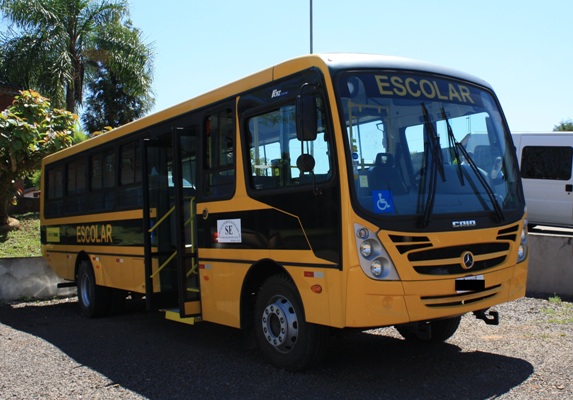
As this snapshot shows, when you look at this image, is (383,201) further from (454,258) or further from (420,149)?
(454,258)

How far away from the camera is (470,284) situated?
19.0 feet

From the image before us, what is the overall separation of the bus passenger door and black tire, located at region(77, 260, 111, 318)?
230cm

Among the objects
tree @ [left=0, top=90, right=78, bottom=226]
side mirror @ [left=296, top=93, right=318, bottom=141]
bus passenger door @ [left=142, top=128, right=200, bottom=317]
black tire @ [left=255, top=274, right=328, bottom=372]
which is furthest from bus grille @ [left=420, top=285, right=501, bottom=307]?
tree @ [left=0, top=90, right=78, bottom=226]

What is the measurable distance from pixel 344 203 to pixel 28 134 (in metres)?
11.9

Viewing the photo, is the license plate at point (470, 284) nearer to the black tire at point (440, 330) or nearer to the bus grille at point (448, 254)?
the bus grille at point (448, 254)

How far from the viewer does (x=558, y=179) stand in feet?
48.4

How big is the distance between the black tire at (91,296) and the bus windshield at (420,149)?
6382 millimetres

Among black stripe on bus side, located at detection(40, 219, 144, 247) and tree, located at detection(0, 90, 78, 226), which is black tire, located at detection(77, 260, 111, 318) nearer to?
black stripe on bus side, located at detection(40, 219, 144, 247)

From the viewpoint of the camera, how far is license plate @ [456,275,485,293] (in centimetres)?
Answer: 572

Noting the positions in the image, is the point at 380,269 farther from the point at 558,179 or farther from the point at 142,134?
the point at 558,179

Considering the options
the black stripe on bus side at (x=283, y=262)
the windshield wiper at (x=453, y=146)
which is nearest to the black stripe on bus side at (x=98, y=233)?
the black stripe on bus side at (x=283, y=262)

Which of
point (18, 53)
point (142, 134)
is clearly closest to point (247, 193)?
point (142, 134)

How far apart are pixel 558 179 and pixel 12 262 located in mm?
11843

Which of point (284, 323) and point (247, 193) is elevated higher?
point (247, 193)
